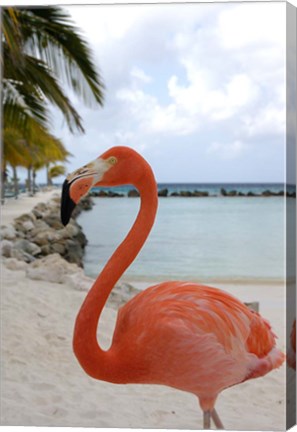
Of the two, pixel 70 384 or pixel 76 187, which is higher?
pixel 76 187

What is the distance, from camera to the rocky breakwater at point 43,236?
3.74 m

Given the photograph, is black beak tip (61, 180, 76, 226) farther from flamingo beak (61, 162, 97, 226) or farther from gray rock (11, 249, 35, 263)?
gray rock (11, 249, 35, 263)

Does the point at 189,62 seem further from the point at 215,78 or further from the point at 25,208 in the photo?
the point at 25,208

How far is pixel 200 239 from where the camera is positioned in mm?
3689

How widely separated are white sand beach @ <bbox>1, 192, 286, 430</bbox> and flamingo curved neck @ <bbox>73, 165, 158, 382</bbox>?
0.12 metres

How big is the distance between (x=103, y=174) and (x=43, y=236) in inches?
19.4

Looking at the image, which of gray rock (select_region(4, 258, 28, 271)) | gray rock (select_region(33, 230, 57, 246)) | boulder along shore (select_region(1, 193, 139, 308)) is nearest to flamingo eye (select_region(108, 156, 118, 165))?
boulder along shore (select_region(1, 193, 139, 308))

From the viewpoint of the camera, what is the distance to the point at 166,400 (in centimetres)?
363

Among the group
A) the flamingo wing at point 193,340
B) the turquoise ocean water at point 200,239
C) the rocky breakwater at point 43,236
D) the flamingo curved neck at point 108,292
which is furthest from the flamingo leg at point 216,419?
the rocky breakwater at point 43,236

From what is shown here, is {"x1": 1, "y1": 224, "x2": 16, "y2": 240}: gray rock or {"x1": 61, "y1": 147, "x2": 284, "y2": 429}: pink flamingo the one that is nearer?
{"x1": 61, "y1": 147, "x2": 284, "y2": 429}: pink flamingo

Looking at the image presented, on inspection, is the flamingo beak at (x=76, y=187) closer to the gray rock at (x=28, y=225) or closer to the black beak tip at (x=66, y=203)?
the black beak tip at (x=66, y=203)

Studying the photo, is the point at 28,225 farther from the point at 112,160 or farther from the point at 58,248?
the point at 112,160

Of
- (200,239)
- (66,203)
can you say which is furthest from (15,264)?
(200,239)

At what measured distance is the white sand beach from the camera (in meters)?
3.60
